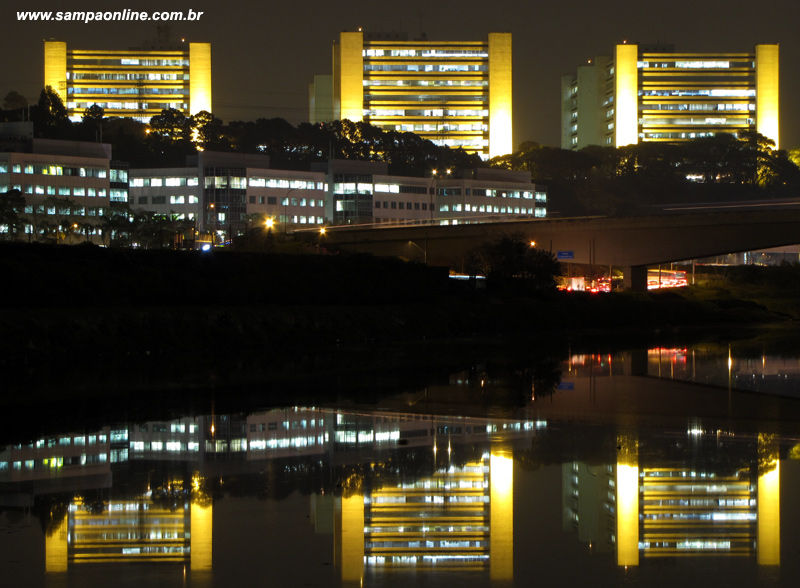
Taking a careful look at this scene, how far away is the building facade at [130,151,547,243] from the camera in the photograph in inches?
6191

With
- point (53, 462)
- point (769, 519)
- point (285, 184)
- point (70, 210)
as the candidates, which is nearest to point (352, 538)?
point (769, 519)

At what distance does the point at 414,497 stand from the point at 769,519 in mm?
4790

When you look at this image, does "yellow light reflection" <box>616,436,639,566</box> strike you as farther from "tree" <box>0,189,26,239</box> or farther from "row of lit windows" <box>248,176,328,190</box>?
"row of lit windows" <box>248,176,328,190</box>

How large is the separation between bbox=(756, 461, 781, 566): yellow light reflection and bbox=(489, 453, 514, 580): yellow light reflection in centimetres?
282

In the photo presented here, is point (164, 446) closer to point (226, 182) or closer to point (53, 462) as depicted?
point (53, 462)

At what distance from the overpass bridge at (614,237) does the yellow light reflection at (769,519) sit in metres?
67.0

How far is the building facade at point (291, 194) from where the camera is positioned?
157250 mm

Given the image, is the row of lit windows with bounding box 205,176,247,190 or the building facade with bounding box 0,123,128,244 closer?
the building facade with bounding box 0,123,128,244

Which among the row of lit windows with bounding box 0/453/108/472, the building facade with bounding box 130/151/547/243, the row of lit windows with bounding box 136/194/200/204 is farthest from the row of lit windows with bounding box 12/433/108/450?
the row of lit windows with bounding box 136/194/200/204

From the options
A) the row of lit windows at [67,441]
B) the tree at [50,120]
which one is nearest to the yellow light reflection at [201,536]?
the row of lit windows at [67,441]

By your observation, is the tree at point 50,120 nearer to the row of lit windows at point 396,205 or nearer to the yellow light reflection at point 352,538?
the row of lit windows at point 396,205

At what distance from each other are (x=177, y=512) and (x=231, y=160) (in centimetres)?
14862

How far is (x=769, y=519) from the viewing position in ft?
45.3

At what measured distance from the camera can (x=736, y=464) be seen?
17.5m
